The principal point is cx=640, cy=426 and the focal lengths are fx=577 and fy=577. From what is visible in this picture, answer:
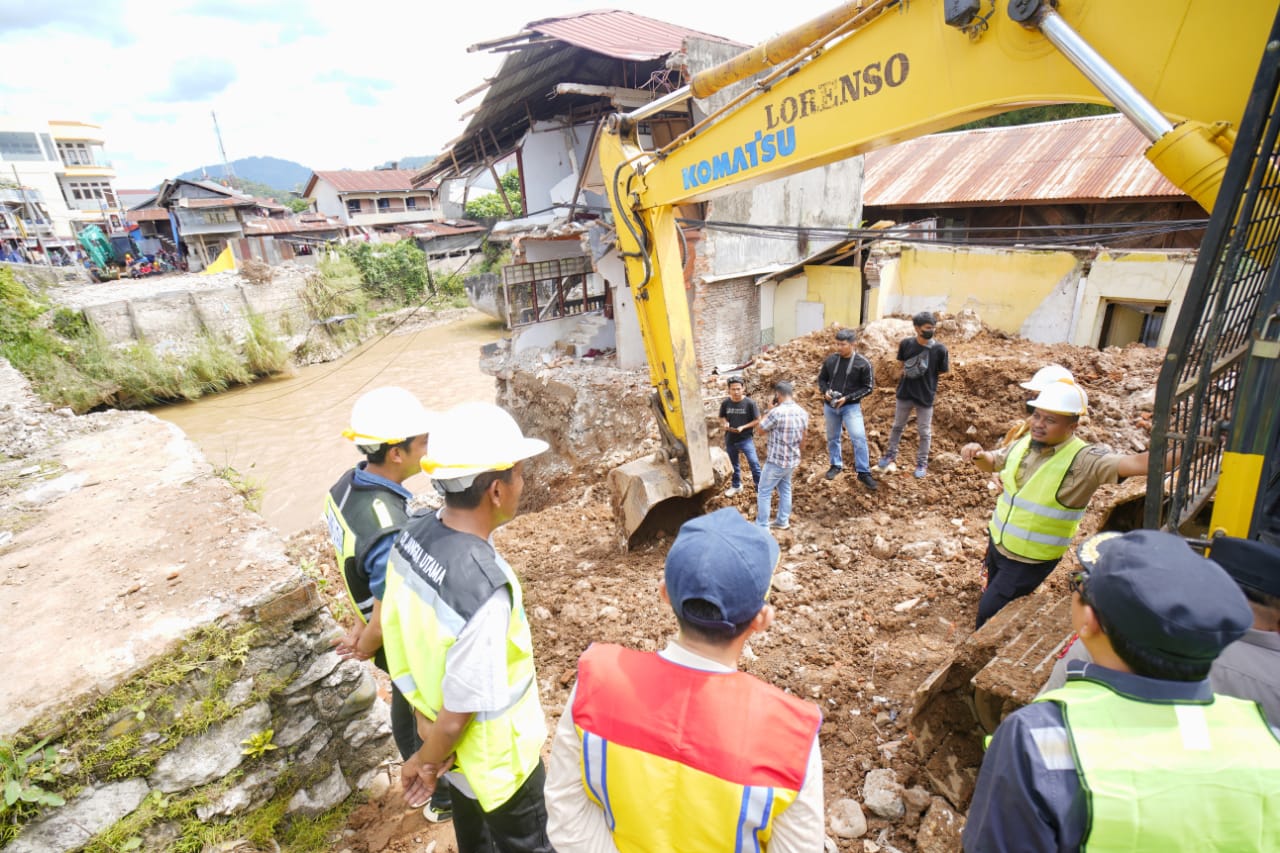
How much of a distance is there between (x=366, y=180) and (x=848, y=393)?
3266cm

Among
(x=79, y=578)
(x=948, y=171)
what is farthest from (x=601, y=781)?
(x=948, y=171)

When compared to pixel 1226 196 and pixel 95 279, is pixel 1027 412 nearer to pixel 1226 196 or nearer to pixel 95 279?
pixel 1226 196

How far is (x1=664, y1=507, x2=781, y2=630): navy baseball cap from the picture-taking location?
41.3 inches

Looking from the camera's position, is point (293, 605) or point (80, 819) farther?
point (293, 605)

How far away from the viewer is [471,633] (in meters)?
1.46

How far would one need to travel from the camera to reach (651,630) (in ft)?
12.0

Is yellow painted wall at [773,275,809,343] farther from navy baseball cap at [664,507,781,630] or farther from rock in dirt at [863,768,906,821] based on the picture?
navy baseball cap at [664,507,781,630]

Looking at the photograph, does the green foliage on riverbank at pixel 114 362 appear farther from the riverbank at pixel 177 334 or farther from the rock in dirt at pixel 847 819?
the rock in dirt at pixel 847 819

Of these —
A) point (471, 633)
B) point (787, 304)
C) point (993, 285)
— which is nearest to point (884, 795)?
point (471, 633)

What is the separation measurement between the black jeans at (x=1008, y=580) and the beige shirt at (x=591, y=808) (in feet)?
6.31

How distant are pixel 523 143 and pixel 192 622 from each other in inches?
366

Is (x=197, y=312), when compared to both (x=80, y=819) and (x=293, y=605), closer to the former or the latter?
(x=293, y=605)

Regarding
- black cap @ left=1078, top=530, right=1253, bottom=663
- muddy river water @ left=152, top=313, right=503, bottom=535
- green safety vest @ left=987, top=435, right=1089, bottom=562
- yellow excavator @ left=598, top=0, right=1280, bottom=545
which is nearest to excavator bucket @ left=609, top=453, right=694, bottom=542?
yellow excavator @ left=598, top=0, right=1280, bottom=545

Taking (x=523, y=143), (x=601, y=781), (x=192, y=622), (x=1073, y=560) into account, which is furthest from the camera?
(x=523, y=143)
